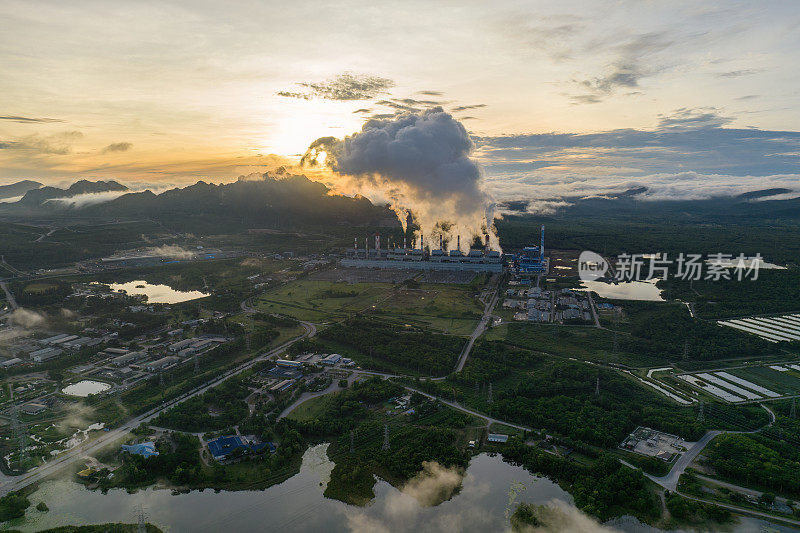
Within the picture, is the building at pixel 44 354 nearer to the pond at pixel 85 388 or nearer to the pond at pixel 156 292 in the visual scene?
the pond at pixel 85 388

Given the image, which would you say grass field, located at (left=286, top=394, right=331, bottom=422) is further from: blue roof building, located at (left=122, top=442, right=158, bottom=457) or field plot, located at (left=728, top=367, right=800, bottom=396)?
field plot, located at (left=728, top=367, right=800, bottom=396)

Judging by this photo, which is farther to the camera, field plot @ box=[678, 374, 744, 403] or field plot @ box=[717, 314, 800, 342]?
field plot @ box=[717, 314, 800, 342]

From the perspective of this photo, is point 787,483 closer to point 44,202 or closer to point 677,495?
point 677,495

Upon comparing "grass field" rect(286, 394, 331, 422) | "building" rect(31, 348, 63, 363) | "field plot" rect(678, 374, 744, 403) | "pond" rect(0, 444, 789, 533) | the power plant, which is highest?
the power plant

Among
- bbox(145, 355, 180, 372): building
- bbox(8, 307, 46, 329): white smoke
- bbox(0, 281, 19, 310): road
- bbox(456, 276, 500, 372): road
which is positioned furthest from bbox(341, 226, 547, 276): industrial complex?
bbox(145, 355, 180, 372): building

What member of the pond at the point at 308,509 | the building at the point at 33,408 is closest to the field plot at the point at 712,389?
the pond at the point at 308,509

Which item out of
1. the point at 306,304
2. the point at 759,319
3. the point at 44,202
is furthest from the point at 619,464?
the point at 44,202
